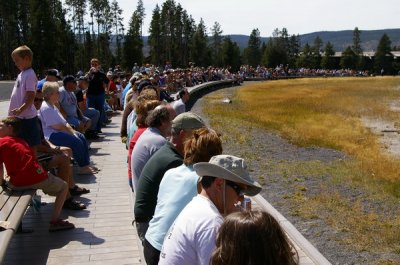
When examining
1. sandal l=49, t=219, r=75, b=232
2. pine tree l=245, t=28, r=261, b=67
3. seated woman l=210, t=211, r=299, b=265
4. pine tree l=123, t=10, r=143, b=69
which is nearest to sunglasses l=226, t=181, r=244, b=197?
seated woman l=210, t=211, r=299, b=265

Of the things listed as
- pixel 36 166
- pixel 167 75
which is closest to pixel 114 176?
pixel 36 166

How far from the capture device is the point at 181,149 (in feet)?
12.8

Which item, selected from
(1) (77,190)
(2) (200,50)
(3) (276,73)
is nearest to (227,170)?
(1) (77,190)

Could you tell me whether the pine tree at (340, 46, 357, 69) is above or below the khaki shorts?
below

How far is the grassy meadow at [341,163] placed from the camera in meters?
8.02

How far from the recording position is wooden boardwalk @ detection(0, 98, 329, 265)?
4.84 meters

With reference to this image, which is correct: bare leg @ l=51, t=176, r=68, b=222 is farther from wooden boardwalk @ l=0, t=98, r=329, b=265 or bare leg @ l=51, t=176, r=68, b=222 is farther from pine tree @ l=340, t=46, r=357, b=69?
pine tree @ l=340, t=46, r=357, b=69

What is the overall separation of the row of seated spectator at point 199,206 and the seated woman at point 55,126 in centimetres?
291

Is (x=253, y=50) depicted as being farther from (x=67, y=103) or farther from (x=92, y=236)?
(x=92, y=236)

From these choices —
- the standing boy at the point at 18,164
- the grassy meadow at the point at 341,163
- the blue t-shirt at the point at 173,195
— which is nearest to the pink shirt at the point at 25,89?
the standing boy at the point at 18,164

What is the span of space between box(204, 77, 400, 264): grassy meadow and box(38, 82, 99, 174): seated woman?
3779 millimetres

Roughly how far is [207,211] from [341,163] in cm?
1137

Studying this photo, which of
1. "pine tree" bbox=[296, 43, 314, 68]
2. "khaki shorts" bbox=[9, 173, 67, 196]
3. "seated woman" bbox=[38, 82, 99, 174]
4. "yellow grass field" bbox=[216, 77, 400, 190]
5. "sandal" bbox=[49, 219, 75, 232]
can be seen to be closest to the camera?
"khaki shorts" bbox=[9, 173, 67, 196]

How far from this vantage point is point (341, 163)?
13305 millimetres
